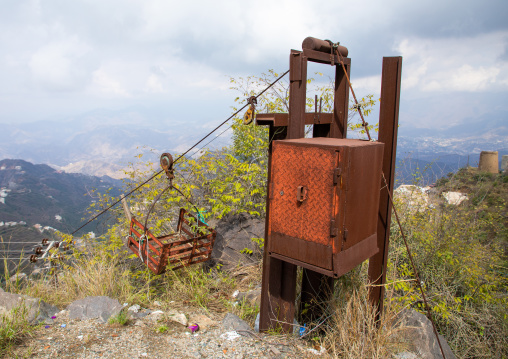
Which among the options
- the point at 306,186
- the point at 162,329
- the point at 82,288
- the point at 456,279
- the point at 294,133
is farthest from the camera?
the point at 456,279

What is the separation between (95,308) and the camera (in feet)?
11.8

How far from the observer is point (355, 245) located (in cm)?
249

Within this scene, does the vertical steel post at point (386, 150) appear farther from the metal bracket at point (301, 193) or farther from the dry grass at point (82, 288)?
the dry grass at point (82, 288)

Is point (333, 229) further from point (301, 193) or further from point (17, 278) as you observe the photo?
point (17, 278)

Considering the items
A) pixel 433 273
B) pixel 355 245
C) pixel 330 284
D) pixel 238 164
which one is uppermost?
pixel 238 164

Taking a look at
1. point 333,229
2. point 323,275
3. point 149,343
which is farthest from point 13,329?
point 333,229

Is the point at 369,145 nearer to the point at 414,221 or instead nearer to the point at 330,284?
the point at 330,284

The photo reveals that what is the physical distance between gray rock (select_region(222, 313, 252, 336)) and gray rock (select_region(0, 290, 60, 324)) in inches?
66.3

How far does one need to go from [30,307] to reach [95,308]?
564 mm

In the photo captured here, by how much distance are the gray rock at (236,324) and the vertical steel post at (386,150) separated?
114cm

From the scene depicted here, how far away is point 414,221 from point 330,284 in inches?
122

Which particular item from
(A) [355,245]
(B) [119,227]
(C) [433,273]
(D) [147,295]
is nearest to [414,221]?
(C) [433,273]

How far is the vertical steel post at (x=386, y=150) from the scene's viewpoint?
2.94 meters

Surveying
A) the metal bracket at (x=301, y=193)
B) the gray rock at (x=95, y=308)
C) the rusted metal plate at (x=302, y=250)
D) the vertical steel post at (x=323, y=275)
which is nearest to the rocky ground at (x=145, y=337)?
the gray rock at (x=95, y=308)
